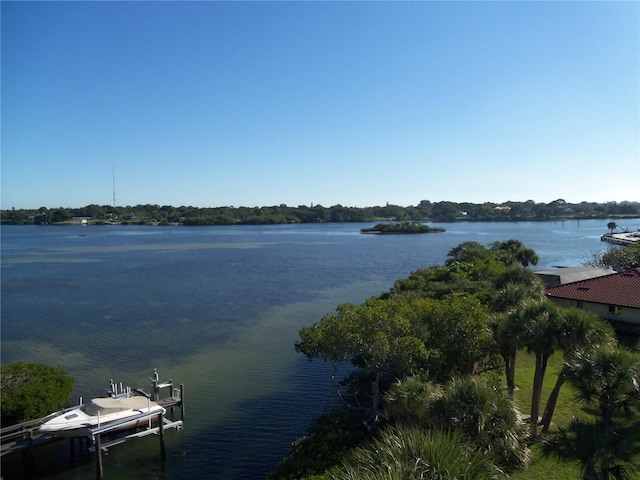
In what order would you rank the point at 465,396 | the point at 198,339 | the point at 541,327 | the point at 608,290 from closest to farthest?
the point at 465,396, the point at 541,327, the point at 608,290, the point at 198,339

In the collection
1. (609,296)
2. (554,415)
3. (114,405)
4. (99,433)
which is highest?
(609,296)

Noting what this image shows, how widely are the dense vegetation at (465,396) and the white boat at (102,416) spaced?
7465mm

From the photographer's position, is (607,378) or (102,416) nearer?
(607,378)

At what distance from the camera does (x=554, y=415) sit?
745 inches

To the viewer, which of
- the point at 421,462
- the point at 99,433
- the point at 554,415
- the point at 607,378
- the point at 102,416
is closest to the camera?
the point at 421,462

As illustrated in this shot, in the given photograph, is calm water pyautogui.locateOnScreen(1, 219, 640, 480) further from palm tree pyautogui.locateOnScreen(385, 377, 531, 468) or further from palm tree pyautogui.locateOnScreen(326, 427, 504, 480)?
palm tree pyautogui.locateOnScreen(326, 427, 504, 480)

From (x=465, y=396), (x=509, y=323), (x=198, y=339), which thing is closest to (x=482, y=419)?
(x=465, y=396)

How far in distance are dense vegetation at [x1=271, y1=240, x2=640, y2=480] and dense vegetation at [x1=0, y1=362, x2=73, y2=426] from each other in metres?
11.7

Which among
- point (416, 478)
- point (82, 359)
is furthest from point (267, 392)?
point (416, 478)

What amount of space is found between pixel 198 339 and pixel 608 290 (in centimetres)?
2916

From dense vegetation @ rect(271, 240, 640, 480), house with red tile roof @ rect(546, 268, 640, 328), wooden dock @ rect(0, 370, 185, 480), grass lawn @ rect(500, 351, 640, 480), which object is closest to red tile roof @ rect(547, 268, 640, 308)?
house with red tile roof @ rect(546, 268, 640, 328)

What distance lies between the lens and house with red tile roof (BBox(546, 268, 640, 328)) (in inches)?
1225

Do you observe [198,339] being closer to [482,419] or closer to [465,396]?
[465,396]

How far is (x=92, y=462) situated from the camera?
19.8m
